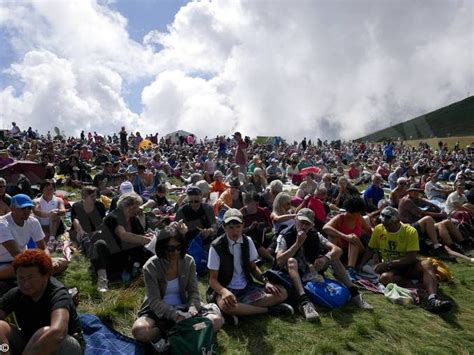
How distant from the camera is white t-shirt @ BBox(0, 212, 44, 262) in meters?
4.99

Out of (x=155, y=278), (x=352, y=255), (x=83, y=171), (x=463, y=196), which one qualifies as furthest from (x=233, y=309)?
(x=83, y=171)

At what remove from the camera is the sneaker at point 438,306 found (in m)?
5.64

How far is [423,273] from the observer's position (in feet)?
20.5

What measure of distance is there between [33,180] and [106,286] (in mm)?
6919

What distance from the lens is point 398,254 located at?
6.54 meters

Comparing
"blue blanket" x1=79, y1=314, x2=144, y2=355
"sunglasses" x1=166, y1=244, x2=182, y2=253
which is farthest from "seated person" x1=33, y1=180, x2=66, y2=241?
"sunglasses" x1=166, y1=244, x2=182, y2=253

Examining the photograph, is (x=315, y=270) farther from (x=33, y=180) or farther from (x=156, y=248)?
(x=33, y=180)

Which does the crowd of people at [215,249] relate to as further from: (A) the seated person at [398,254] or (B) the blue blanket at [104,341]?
(B) the blue blanket at [104,341]

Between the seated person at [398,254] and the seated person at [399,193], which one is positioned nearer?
the seated person at [398,254]

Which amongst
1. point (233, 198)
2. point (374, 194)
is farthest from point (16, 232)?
point (374, 194)

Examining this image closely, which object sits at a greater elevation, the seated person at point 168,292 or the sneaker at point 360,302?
the seated person at point 168,292

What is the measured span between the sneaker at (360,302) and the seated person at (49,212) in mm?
5809

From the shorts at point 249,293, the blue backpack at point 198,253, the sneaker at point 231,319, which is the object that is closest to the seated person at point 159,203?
the blue backpack at point 198,253

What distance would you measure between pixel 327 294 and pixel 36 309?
12.8 ft
